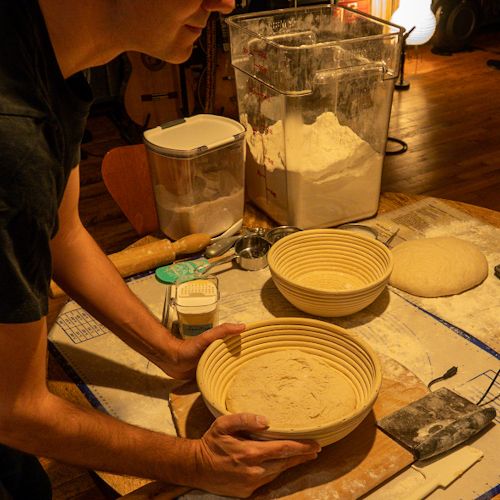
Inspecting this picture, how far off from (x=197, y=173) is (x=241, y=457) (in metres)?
0.84

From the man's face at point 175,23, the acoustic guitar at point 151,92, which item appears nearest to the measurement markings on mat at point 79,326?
the man's face at point 175,23

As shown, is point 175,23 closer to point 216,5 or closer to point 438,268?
point 216,5

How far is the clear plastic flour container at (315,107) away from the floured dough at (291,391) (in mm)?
639

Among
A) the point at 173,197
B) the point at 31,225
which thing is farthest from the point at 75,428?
the point at 173,197

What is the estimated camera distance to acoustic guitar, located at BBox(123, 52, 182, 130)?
3.68m

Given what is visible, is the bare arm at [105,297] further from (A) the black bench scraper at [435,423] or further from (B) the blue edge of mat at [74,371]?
(A) the black bench scraper at [435,423]

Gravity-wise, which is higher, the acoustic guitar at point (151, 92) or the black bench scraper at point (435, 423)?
the black bench scraper at point (435, 423)

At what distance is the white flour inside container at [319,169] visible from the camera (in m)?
1.46

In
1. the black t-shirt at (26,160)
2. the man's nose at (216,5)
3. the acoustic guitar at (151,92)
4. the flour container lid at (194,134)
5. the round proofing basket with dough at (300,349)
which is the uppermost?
the man's nose at (216,5)

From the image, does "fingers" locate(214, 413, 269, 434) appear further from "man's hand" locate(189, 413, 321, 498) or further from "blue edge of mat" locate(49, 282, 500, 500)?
"blue edge of mat" locate(49, 282, 500, 500)

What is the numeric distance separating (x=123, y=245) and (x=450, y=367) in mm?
2058

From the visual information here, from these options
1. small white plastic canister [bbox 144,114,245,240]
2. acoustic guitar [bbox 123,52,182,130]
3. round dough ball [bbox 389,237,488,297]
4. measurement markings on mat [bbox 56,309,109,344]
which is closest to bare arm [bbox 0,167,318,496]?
measurement markings on mat [bbox 56,309,109,344]

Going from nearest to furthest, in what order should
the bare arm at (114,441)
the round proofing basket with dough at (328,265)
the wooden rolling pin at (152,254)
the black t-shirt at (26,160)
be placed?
the black t-shirt at (26,160) < the bare arm at (114,441) < the round proofing basket with dough at (328,265) < the wooden rolling pin at (152,254)

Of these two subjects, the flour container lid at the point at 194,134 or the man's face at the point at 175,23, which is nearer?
the man's face at the point at 175,23
